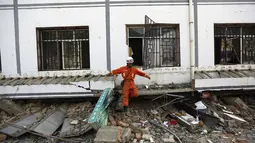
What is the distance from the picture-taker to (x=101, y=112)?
4781mm

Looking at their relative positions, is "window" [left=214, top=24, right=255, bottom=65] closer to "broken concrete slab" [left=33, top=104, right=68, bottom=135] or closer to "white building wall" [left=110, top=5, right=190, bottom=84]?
"white building wall" [left=110, top=5, right=190, bottom=84]

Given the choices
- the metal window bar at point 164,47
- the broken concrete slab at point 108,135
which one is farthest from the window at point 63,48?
the broken concrete slab at point 108,135

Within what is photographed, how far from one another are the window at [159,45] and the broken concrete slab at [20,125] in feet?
11.5

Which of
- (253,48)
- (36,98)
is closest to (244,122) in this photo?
(253,48)

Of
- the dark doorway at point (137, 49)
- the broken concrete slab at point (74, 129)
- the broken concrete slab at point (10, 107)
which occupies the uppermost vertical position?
the dark doorway at point (137, 49)

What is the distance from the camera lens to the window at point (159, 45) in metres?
6.62

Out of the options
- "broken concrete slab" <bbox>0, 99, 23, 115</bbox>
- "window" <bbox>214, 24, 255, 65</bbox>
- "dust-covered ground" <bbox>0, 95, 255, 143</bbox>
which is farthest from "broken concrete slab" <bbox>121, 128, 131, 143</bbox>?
"window" <bbox>214, 24, 255, 65</bbox>

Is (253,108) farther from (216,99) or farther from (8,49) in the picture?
(8,49)

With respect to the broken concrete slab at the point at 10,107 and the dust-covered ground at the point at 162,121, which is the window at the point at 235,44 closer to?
the dust-covered ground at the point at 162,121

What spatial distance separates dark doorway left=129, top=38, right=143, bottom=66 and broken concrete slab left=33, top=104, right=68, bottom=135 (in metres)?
2.81

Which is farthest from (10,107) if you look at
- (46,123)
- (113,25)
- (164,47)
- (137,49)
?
(164,47)

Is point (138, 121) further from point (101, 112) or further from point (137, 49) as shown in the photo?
point (137, 49)

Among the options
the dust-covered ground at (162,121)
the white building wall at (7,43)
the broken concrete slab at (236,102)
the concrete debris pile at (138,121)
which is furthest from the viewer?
the white building wall at (7,43)

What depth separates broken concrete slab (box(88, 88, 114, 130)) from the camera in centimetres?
440
